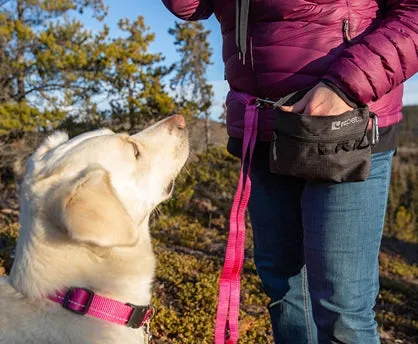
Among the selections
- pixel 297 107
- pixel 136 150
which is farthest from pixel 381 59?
pixel 136 150

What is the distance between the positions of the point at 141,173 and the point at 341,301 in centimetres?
122

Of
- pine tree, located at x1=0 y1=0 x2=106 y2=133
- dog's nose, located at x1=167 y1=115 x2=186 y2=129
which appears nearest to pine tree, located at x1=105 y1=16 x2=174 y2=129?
pine tree, located at x1=0 y1=0 x2=106 y2=133

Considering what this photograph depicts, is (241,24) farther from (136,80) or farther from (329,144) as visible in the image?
(136,80)

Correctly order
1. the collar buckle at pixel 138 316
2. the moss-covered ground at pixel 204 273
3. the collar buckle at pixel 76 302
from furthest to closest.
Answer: the moss-covered ground at pixel 204 273 < the collar buckle at pixel 138 316 < the collar buckle at pixel 76 302

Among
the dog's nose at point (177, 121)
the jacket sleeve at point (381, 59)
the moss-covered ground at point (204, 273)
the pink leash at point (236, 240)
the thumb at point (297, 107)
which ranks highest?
the jacket sleeve at point (381, 59)

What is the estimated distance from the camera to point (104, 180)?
197 cm

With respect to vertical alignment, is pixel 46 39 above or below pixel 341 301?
above

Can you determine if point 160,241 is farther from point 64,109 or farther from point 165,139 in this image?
point 165,139

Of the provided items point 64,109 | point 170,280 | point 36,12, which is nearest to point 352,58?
point 170,280

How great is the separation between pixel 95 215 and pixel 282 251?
0.98 metres

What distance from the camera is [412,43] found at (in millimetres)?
1592

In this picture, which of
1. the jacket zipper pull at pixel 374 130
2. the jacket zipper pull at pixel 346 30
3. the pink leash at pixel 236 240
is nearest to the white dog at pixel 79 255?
the pink leash at pixel 236 240

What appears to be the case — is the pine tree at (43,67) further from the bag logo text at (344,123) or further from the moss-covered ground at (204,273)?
the bag logo text at (344,123)

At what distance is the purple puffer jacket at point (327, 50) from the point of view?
1.61 m
